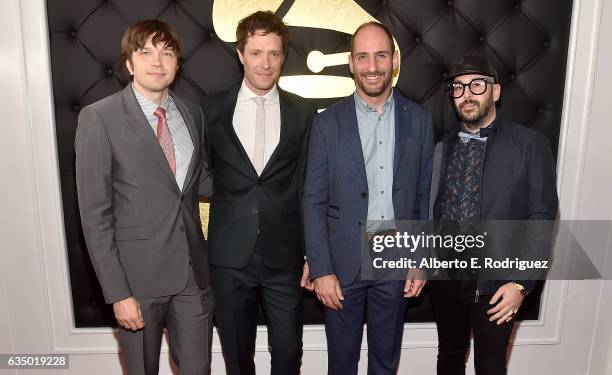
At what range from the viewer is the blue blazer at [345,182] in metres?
1.75

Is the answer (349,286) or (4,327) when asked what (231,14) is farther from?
(4,327)

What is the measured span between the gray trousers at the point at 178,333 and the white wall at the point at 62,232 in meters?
0.59

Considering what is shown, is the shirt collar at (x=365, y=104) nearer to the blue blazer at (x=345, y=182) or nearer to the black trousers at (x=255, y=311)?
the blue blazer at (x=345, y=182)

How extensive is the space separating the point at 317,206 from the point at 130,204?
62cm

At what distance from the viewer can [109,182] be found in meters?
1.49

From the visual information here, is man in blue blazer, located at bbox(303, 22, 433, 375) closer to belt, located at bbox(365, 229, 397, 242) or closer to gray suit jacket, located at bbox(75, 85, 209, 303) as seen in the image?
belt, located at bbox(365, 229, 397, 242)

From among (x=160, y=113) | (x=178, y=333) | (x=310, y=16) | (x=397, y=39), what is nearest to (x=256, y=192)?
(x=160, y=113)

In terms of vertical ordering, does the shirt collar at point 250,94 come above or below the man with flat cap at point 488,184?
above

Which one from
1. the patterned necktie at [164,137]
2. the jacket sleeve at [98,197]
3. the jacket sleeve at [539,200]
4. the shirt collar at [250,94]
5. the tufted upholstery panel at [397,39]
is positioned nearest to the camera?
the jacket sleeve at [98,197]

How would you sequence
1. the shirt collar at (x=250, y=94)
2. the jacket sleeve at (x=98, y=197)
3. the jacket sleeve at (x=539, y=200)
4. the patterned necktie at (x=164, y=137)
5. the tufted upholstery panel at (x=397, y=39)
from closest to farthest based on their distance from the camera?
A: the jacket sleeve at (x=98, y=197), the patterned necktie at (x=164, y=137), the jacket sleeve at (x=539, y=200), the shirt collar at (x=250, y=94), the tufted upholstery panel at (x=397, y=39)

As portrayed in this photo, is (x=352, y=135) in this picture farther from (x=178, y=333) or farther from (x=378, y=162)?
(x=178, y=333)

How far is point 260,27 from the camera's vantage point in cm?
172

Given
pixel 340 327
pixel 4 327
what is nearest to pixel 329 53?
pixel 340 327

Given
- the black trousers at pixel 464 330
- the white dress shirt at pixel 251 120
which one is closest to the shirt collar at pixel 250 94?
the white dress shirt at pixel 251 120
